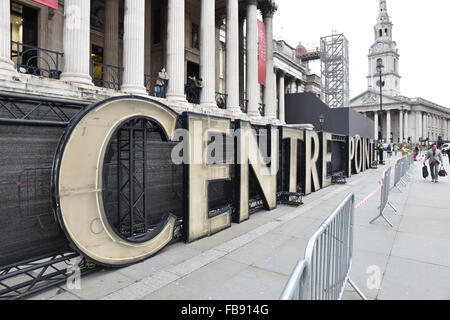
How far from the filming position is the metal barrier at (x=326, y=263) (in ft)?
6.99

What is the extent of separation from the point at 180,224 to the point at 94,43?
47.9 ft

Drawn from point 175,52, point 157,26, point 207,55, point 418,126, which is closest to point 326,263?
point 175,52

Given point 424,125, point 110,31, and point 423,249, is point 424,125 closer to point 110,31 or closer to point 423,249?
point 110,31

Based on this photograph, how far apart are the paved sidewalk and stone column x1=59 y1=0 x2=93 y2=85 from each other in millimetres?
7062

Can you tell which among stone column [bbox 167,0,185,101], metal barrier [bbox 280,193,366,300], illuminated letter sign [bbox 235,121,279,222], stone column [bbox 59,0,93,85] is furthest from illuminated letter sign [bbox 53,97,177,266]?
stone column [bbox 167,0,185,101]

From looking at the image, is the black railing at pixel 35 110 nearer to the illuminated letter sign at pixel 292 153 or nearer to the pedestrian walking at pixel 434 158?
the illuminated letter sign at pixel 292 153

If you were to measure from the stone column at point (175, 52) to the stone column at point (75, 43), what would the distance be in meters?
3.87

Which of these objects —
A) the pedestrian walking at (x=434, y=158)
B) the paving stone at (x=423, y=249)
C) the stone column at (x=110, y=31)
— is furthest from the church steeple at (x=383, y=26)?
the paving stone at (x=423, y=249)

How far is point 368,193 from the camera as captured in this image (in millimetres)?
12477

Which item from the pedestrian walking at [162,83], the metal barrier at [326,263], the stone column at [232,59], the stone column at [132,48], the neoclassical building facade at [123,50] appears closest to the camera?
the metal barrier at [326,263]

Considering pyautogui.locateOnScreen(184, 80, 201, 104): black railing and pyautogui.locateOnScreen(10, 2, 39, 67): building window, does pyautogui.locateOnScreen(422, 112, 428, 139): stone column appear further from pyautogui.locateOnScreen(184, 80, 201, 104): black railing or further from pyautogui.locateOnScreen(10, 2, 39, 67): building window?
pyautogui.locateOnScreen(10, 2, 39, 67): building window

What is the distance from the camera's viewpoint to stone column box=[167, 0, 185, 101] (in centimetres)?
1270
